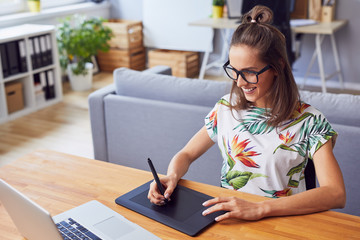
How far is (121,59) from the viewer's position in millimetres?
5320

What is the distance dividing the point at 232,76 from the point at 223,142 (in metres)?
0.23

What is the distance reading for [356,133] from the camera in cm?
186

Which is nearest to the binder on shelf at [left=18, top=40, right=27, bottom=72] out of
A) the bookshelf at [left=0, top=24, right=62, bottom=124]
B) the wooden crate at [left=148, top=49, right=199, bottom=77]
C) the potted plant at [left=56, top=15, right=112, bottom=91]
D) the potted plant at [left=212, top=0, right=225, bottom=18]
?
the bookshelf at [left=0, top=24, right=62, bottom=124]

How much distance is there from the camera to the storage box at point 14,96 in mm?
3912

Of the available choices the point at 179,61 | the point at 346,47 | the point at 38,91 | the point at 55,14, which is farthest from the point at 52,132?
the point at 346,47

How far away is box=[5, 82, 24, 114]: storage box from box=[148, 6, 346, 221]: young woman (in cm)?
291

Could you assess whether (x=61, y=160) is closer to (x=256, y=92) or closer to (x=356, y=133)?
(x=256, y=92)

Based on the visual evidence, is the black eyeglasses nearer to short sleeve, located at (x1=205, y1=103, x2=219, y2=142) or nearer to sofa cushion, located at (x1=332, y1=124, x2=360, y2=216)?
short sleeve, located at (x1=205, y1=103, x2=219, y2=142)

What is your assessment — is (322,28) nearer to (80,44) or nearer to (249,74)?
(80,44)

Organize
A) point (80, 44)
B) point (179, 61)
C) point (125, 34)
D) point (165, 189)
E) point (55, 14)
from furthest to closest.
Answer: point (125, 34), point (179, 61), point (55, 14), point (80, 44), point (165, 189)

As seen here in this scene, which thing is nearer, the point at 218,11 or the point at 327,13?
the point at 327,13

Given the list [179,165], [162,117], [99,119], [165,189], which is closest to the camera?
[165,189]

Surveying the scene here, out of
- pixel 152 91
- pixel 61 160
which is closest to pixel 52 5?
pixel 152 91

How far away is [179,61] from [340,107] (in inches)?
125
